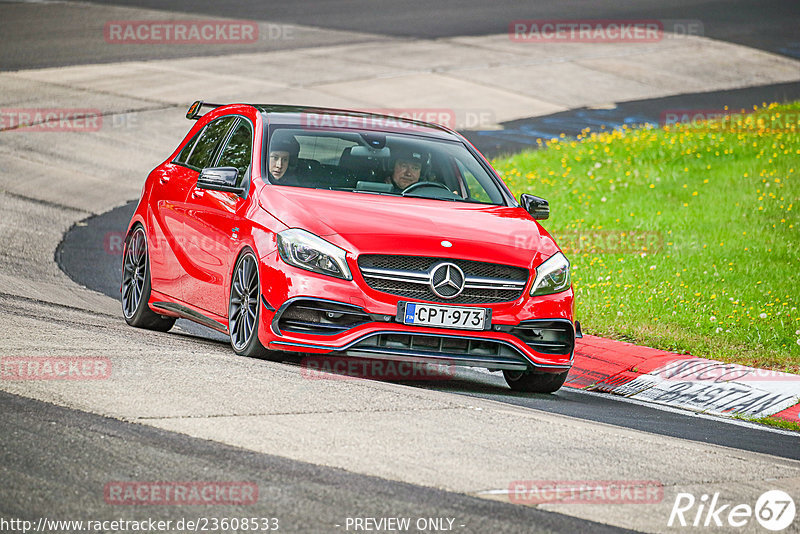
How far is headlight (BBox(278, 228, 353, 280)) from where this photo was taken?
7.75 m

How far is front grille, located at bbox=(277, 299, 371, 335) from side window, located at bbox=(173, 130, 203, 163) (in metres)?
2.95

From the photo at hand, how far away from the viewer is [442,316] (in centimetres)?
783

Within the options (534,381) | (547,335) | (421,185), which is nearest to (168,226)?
(421,185)

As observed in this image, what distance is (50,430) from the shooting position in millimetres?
5789

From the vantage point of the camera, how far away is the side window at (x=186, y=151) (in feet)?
33.8

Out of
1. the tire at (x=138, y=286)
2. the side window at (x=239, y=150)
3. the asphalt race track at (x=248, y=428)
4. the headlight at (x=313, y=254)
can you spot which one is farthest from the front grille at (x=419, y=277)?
the tire at (x=138, y=286)

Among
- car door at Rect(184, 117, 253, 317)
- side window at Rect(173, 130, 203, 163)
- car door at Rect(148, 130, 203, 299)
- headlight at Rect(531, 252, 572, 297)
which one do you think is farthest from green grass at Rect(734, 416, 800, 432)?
side window at Rect(173, 130, 203, 163)

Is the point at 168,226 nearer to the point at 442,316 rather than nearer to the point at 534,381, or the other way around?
the point at 442,316

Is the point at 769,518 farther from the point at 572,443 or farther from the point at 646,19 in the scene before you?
the point at 646,19

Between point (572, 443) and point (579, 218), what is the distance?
30.4 feet

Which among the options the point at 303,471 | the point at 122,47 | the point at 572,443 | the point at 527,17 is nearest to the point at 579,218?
the point at 572,443

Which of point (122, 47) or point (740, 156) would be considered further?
point (122, 47)

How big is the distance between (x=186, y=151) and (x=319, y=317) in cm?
315

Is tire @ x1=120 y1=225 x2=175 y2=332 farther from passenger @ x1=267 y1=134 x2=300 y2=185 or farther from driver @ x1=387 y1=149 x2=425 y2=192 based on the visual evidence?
driver @ x1=387 y1=149 x2=425 y2=192
